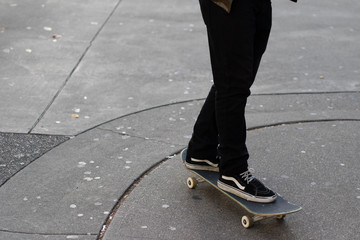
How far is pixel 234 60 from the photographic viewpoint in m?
3.27

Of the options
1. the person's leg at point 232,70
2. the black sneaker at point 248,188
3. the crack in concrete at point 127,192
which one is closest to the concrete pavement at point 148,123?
the crack in concrete at point 127,192

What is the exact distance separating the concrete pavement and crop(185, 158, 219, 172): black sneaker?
0.50 ft

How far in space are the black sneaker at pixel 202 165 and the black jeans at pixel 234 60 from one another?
0.19m

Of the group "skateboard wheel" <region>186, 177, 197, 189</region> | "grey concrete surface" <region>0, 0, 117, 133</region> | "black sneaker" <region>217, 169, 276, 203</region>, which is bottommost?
"grey concrete surface" <region>0, 0, 117, 133</region>

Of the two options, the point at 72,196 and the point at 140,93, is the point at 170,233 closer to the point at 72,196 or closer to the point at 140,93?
the point at 72,196

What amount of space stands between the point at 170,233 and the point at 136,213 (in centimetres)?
29

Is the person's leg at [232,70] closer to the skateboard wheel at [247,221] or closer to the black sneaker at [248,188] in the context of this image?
the black sneaker at [248,188]

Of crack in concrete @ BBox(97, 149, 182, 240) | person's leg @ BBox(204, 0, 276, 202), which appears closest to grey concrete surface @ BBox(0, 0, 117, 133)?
crack in concrete @ BBox(97, 149, 182, 240)

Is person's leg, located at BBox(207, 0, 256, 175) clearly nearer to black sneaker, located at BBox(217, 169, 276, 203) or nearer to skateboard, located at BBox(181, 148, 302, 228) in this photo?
black sneaker, located at BBox(217, 169, 276, 203)

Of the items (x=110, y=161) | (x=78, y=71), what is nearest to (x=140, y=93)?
(x=78, y=71)

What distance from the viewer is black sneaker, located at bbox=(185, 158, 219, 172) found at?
12.3ft

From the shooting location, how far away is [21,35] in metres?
6.80

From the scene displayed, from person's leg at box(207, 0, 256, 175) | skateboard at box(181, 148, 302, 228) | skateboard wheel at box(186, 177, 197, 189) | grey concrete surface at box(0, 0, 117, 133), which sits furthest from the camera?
grey concrete surface at box(0, 0, 117, 133)

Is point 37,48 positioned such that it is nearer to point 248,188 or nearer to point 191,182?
point 191,182
